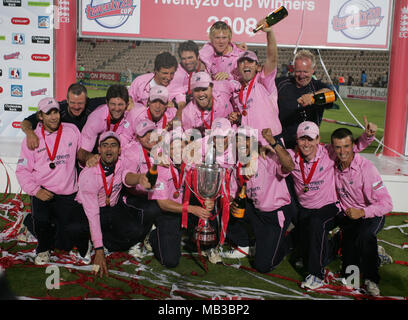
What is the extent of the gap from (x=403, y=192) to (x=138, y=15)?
4.64m

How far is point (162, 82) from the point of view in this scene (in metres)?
4.64

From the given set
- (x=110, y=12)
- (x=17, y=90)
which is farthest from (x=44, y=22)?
(x=17, y=90)

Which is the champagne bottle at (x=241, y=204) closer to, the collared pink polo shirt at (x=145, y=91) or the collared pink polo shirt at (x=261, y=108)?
the collared pink polo shirt at (x=261, y=108)

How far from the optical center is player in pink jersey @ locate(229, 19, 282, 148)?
13.8 feet

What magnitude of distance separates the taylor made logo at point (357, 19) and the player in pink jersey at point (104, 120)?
13.2 ft

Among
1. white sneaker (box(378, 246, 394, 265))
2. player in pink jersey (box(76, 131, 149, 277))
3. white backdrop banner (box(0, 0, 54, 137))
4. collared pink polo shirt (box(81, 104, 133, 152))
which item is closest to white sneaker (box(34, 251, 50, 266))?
player in pink jersey (box(76, 131, 149, 277))

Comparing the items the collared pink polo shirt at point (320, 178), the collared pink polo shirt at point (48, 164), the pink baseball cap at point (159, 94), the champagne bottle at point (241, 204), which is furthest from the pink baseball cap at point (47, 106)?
the collared pink polo shirt at point (320, 178)

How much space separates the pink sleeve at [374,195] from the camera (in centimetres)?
362

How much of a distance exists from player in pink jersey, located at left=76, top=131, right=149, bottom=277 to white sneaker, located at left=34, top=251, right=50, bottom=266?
12.9 inches

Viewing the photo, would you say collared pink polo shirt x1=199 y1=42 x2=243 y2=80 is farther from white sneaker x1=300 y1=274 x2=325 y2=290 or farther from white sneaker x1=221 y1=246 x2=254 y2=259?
Answer: white sneaker x1=300 y1=274 x2=325 y2=290
